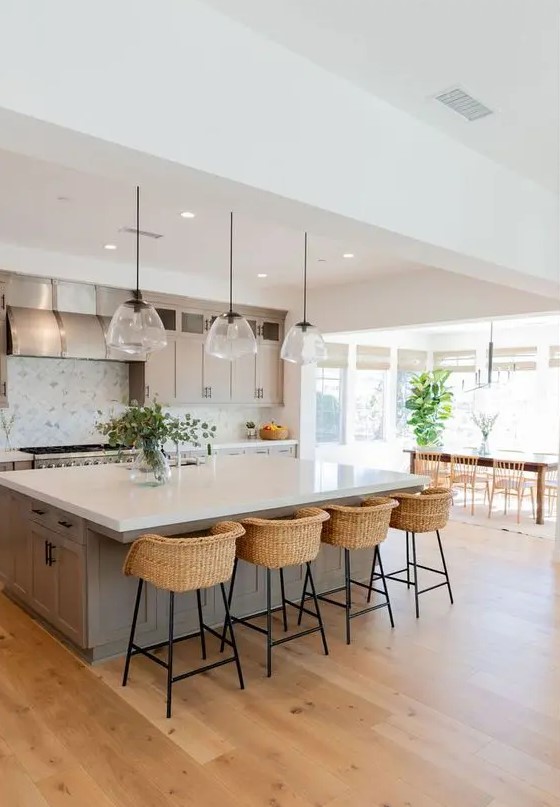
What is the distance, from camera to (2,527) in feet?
14.1

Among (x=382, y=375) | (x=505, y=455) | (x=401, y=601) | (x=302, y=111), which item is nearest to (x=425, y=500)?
(x=401, y=601)

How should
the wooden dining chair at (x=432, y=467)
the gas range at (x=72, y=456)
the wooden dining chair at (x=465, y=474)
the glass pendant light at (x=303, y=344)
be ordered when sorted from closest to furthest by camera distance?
the glass pendant light at (x=303, y=344) → the gas range at (x=72, y=456) → the wooden dining chair at (x=465, y=474) → the wooden dining chair at (x=432, y=467)

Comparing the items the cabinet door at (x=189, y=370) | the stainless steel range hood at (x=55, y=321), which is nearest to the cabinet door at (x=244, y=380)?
the cabinet door at (x=189, y=370)

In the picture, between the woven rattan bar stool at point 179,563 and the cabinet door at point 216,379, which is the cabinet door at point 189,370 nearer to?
the cabinet door at point 216,379

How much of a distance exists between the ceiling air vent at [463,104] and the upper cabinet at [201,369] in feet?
14.2

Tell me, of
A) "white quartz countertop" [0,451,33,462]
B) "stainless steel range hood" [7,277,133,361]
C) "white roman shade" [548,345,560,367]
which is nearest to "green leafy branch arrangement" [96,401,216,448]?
"white quartz countertop" [0,451,33,462]

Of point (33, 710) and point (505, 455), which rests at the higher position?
point (505, 455)

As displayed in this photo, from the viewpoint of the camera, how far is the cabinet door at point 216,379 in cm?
719

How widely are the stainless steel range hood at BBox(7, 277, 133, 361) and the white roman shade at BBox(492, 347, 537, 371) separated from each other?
644 cm

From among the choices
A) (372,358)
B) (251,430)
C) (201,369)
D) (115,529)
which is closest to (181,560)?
(115,529)

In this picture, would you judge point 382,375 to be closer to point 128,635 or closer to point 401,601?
point 401,601

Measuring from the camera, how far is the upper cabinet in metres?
6.75

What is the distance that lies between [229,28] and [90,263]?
416cm

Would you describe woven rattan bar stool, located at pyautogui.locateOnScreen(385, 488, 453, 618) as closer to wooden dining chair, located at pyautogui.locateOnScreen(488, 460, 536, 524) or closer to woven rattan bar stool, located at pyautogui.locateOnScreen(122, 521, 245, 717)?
woven rattan bar stool, located at pyautogui.locateOnScreen(122, 521, 245, 717)
